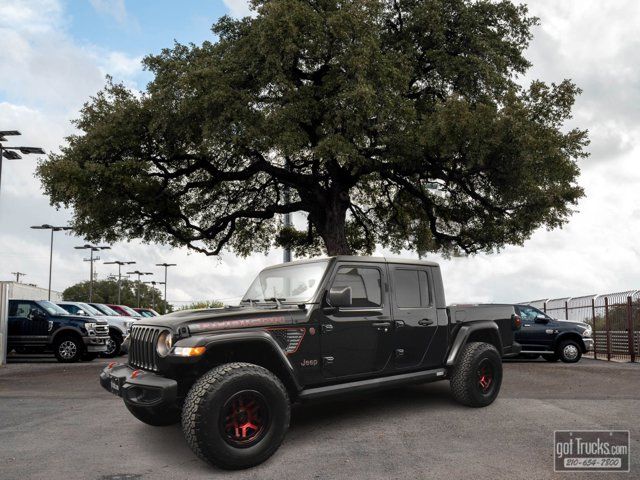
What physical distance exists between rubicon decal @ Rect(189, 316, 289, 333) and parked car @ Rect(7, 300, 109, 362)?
43.0 ft

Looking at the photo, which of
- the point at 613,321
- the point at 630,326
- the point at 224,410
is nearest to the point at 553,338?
the point at 630,326

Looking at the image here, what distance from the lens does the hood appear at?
579cm

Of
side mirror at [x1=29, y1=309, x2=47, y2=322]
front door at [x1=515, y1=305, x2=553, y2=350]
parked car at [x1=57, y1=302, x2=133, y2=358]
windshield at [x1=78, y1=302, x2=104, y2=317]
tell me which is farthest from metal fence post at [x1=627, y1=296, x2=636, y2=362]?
side mirror at [x1=29, y1=309, x2=47, y2=322]

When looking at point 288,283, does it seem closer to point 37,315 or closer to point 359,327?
point 359,327

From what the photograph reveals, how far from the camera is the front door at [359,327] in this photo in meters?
6.49

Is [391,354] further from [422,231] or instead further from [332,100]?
[422,231]

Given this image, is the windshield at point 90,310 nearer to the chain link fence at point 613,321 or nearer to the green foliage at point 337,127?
the green foliage at point 337,127

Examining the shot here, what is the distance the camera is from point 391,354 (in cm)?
714

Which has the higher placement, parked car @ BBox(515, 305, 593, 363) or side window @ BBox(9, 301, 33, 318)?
side window @ BBox(9, 301, 33, 318)

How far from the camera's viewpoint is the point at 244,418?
221 inches

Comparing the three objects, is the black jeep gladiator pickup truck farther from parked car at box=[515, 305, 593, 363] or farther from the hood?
parked car at box=[515, 305, 593, 363]

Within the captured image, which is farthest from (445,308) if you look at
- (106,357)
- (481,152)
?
(106,357)

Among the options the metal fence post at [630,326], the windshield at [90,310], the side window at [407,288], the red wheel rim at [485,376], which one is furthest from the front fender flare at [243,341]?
the windshield at [90,310]

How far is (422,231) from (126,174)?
516 inches
